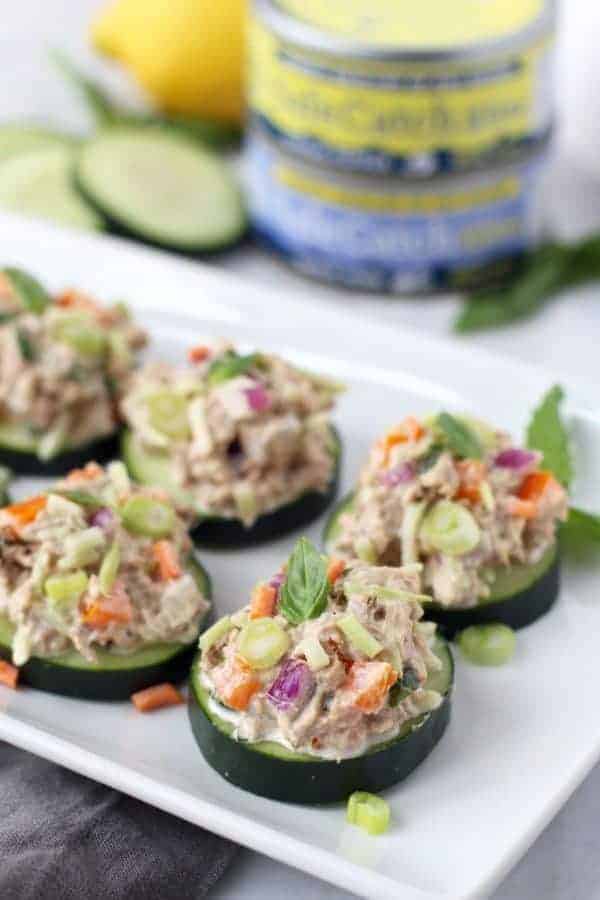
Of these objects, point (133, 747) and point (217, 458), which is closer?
point (133, 747)

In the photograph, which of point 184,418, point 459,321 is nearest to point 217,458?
point 184,418

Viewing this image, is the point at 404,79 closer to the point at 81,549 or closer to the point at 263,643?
the point at 81,549

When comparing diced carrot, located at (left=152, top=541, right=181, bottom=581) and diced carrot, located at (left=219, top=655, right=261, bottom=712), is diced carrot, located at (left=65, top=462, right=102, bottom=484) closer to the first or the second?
diced carrot, located at (left=152, top=541, right=181, bottom=581)

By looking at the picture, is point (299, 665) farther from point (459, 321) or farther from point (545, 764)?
point (459, 321)

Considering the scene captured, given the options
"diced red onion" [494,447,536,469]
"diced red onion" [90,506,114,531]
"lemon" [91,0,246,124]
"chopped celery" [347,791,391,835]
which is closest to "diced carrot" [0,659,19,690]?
"diced red onion" [90,506,114,531]

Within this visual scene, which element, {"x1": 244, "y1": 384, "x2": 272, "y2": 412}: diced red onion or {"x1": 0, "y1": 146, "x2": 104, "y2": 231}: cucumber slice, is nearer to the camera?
{"x1": 244, "y1": 384, "x2": 272, "y2": 412}: diced red onion

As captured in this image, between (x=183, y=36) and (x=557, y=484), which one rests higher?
(x=557, y=484)

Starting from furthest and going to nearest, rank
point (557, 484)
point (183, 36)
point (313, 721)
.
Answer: point (183, 36), point (557, 484), point (313, 721)
